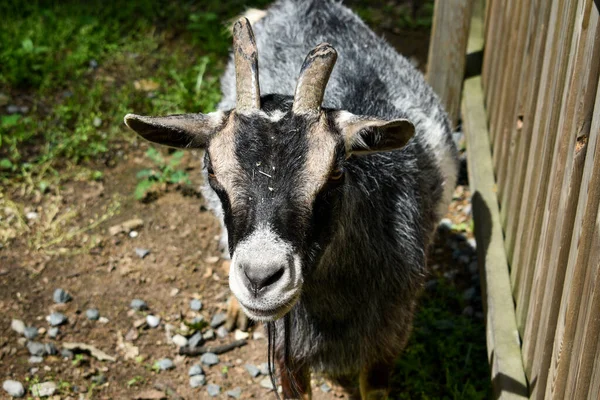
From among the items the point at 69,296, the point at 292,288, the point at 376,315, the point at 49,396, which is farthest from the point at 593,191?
the point at 69,296

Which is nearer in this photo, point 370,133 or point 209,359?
point 370,133

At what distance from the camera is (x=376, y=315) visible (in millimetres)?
4066

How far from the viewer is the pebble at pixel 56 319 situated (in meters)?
4.97

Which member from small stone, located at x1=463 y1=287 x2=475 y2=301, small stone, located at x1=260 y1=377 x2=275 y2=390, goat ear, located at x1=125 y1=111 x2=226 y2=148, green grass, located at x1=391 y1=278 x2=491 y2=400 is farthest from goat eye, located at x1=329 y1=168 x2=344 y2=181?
small stone, located at x1=463 y1=287 x2=475 y2=301

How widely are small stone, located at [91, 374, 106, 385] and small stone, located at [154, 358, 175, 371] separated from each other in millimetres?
324

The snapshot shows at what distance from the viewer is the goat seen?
124 inches

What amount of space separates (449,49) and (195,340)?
115 inches

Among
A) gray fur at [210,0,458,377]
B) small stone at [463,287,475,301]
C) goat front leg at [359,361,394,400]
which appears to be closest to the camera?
gray fur at [210,0,458,377]

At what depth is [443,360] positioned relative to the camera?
4.79 meters

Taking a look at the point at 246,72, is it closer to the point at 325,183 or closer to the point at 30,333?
the point at 325,183

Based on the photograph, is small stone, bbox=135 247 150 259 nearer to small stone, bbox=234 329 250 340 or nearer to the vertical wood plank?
small stone, bbox=234 329 250 340

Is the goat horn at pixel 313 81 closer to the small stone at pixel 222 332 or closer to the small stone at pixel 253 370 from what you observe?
the small stone at pixel 253 370

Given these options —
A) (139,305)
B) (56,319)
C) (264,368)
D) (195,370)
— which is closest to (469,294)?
(264,368)

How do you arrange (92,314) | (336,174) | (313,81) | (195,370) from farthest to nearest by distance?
1. (92,314)
2. (195,370)
3. (313,81)
4. (336,174)
